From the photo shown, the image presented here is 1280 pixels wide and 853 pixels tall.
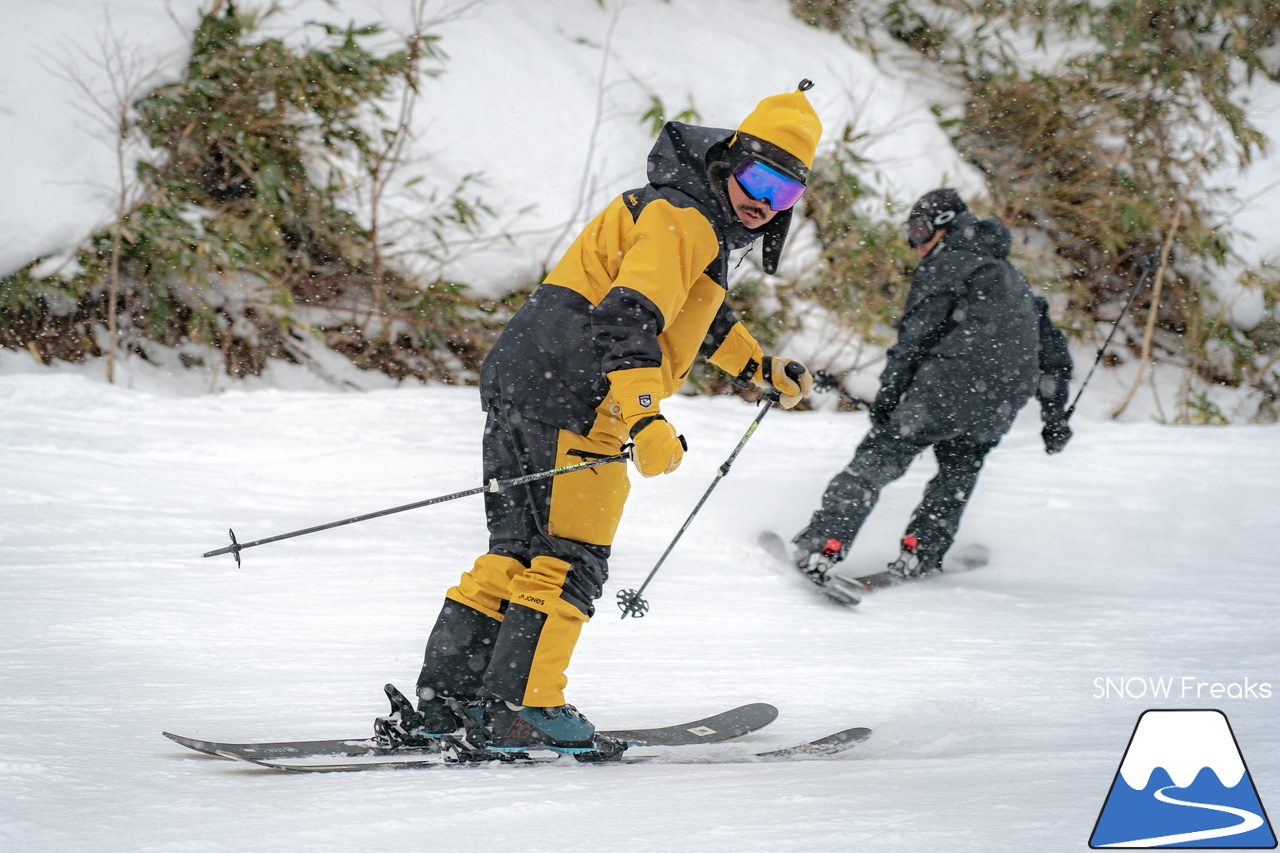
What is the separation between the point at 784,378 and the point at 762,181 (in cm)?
68

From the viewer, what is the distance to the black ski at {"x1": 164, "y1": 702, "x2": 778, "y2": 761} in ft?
5.61

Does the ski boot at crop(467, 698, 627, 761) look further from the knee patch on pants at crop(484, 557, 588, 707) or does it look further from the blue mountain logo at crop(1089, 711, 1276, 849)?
the blue mountain logo at crop(1089, 711, 1276, 849)

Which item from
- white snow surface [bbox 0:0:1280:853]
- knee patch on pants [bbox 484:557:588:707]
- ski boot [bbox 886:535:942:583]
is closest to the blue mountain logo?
white snow surface [bbox 0:0:1280:853]

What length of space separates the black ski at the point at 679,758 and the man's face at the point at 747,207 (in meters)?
1.16

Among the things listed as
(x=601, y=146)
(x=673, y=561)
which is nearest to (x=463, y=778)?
(x=673, y=561)

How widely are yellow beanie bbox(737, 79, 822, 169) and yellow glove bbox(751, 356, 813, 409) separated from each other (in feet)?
2.14

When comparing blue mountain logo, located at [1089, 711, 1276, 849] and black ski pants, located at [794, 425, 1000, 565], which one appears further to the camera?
black ski pants, located at [794, 425, 1000, 565]

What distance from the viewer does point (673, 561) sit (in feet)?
12.5

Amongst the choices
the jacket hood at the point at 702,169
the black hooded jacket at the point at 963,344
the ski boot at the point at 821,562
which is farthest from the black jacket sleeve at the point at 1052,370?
the jacket hood at the point at 702,169

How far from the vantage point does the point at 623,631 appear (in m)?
2.96

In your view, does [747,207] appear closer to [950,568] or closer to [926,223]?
[926,223]

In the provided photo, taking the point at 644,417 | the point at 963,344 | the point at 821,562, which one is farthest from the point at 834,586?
the point at 644,417

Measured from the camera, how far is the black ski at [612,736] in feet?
5.61

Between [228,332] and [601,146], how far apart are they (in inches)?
143
